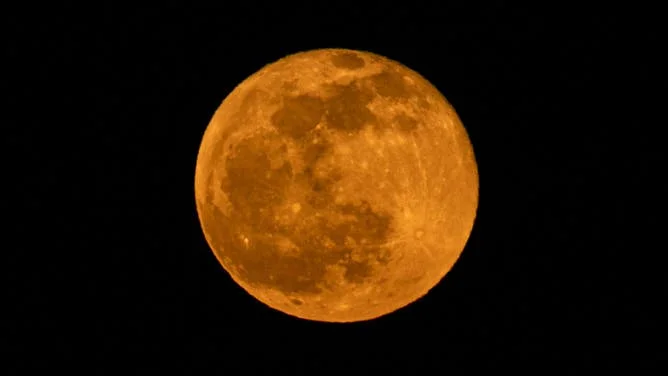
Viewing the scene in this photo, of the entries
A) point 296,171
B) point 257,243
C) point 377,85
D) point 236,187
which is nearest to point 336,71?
point 377,85

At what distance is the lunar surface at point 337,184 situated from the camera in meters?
3.46

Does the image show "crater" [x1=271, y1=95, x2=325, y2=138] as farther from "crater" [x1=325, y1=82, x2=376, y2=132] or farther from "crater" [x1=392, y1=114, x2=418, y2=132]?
"crater" [x1=392, y1=114, x2=418, y2=132]

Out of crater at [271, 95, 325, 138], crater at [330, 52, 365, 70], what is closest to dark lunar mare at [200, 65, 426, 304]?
crater at [271, 95, 325, 138]

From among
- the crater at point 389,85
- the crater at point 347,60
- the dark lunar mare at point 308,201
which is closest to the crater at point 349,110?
the dark lunar mare at point 308,201

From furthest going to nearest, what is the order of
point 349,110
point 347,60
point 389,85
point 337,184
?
point 347,60, point 389,85, point 349,110, point 337,184

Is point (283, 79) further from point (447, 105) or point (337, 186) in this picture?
point (447, 105)

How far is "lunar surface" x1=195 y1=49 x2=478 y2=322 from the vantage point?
3.46 metres

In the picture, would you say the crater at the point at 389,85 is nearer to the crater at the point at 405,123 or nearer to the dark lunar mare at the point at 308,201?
the dark lunar mare at the point at 308,201

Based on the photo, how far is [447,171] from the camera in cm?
372

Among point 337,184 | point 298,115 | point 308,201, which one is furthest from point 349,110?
point 308,201

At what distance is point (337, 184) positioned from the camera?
342 centimetres

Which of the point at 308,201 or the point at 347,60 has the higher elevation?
the point at 347,60

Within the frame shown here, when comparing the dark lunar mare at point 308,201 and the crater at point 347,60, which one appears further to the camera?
the crater at point 347,60

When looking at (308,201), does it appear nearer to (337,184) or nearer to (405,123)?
(337,184)
